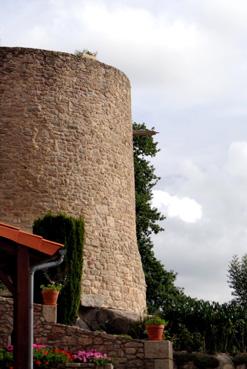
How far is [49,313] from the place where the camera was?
19906mm

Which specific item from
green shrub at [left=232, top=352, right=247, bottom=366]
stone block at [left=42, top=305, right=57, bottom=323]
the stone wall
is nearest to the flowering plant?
the stone wall

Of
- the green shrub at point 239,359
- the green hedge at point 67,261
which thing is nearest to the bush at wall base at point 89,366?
the green shrub at point 239,359

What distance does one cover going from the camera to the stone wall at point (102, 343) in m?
18.9

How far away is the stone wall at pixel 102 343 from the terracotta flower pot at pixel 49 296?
2.84 feet

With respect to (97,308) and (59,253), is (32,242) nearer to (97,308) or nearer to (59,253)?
(59,253)

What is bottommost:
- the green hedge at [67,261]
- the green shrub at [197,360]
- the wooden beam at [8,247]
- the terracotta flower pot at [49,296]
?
the green shrub at [197,360]

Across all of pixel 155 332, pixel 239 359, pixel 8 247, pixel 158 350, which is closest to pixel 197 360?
pixel 239 359

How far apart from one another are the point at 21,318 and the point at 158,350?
18.8 feet

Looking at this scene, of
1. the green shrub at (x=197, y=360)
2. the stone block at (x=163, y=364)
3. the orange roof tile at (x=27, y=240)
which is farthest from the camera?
the green shrub at (x=197, y=360)

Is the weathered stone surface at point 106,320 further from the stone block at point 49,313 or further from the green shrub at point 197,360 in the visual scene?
the stone block at point 49,313

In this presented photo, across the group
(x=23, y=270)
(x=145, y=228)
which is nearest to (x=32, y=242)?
(x=23, y=270)

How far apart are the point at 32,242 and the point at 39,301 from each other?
314 inches

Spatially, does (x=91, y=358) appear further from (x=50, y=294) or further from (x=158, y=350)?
(x=50, y=294)

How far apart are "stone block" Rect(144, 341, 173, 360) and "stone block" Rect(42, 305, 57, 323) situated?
6.50 ft
